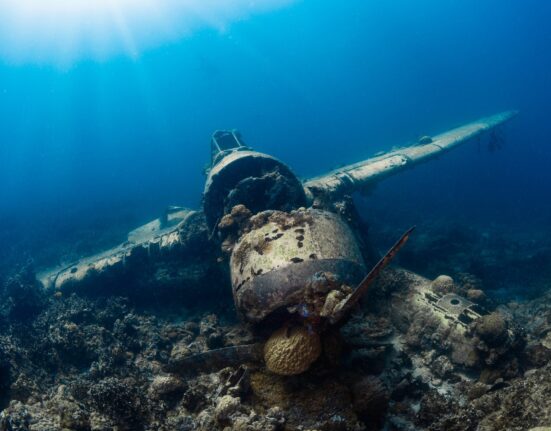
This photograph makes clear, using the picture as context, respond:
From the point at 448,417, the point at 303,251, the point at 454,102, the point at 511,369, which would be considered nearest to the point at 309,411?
the point at 448,417

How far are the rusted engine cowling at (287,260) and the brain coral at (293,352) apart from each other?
0.46 meters

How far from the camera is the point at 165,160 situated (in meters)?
115

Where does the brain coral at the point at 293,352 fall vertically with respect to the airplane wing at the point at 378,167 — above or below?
below

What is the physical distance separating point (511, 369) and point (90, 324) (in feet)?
30.2

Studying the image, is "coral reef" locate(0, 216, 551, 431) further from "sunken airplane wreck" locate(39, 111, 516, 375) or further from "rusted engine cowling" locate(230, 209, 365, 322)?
"rusted engine cowling" locate(230, 209, 365, 322)

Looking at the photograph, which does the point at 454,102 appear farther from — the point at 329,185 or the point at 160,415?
the point at 160,415

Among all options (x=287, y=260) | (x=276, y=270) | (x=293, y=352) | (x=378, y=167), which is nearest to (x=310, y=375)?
(x=293, y=352)

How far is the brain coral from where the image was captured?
412cm

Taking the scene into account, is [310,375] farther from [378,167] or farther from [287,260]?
[378,167]

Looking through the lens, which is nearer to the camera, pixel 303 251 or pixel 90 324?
pixel 303 251

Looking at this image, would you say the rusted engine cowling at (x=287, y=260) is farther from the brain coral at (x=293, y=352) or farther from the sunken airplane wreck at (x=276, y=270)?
the brain coral at (x=293, y=352)

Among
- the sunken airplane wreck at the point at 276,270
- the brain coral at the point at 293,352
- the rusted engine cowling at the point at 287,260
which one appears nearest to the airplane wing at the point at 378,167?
the sunken airplane wreck at the point at 276,270

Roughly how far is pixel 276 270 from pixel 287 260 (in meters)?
0.24

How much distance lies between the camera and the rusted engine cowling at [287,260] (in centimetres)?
479
